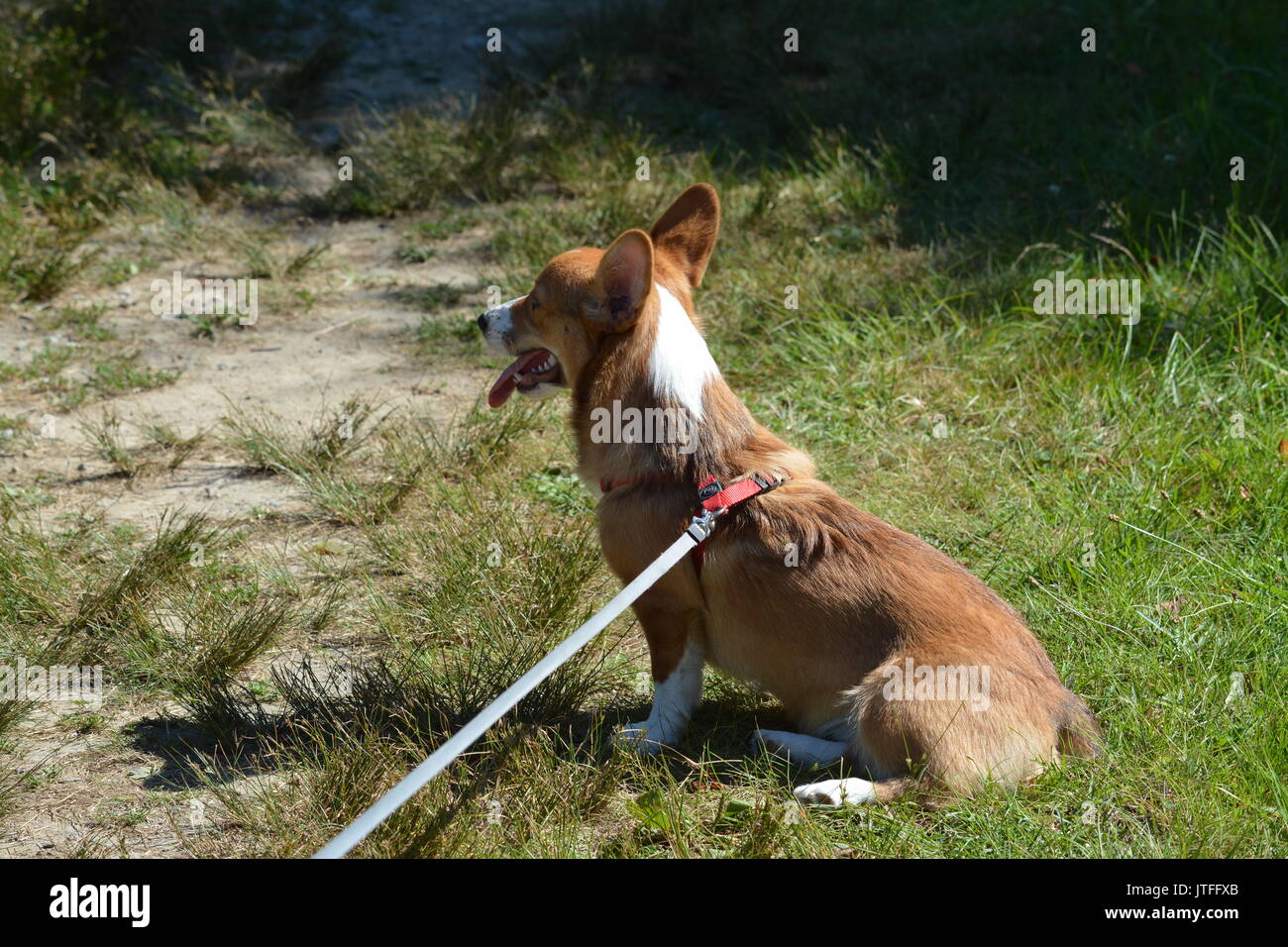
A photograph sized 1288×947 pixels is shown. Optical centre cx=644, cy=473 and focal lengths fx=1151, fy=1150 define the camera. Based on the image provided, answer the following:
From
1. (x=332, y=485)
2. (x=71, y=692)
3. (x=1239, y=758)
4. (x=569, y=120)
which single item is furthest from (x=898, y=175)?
(x=71, y=692)

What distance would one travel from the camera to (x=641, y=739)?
347 cm

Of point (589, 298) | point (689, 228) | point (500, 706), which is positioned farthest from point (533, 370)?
point (500, 706)

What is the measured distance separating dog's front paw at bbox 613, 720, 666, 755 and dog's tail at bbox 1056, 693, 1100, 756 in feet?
3.79

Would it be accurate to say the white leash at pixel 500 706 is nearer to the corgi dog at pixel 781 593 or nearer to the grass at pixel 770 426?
the corgi dog at pixel 781 593

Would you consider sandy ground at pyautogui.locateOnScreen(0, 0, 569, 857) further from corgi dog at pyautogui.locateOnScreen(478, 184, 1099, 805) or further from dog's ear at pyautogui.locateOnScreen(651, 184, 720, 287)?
dog's ear at pyautogui.locateOnScreen(651, 184, 720, 287)

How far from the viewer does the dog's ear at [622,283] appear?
3256 millimetres

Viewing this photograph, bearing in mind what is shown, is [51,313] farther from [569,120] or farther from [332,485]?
[569,120]

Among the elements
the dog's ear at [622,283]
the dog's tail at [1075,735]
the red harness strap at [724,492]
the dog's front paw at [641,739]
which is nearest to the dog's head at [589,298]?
the dog's ear at [622,283]

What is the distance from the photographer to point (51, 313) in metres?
6.41

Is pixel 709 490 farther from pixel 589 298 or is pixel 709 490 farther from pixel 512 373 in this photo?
pixel 512 373

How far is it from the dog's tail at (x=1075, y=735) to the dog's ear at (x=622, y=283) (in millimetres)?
1683

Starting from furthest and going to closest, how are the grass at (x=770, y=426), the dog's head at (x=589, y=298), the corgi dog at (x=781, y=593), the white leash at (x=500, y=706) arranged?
the dog's head at (x=589, y=298) < the grass at (x=770, y=426) < the corgi dog at (x=781, y=593) < the white leash at (x=500, y=706)

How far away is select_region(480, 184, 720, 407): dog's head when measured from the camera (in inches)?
132

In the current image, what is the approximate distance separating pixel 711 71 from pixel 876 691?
715 cm
